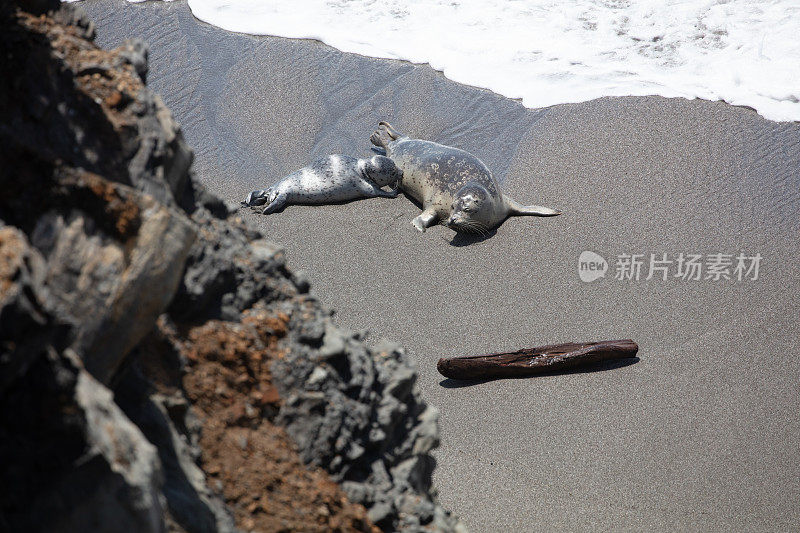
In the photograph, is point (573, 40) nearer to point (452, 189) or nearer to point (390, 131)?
point (390, 131)

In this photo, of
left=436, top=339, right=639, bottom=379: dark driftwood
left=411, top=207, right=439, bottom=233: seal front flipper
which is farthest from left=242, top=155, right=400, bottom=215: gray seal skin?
left=436, top=339, right=639, bottom=379: dark driftwood

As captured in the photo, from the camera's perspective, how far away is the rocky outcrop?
1.33m

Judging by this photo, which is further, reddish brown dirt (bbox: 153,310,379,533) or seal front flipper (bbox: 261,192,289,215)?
seal front flipper (bbox: 261,192,289,215)

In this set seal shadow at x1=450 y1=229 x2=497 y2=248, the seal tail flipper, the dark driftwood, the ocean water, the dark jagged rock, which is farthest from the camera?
the ocean water

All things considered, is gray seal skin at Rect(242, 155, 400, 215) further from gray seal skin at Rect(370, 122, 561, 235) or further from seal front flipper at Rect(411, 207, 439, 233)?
seal front flipper at Rect(411, 207, 439, 233)

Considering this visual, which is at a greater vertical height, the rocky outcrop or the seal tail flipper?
the rocky outcrop

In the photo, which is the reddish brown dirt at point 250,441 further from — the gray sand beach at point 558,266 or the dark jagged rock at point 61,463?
the gray sand beach at point 558,266

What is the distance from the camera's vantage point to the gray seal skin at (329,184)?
19.7ft

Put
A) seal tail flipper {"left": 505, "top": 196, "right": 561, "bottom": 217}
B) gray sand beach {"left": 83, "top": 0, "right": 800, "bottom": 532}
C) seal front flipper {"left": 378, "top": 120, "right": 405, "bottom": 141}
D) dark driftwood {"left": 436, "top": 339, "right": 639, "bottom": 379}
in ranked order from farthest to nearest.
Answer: seal front flipper {"left": 378, "top": 120, "right": 405, "bottom": 141}
seal tail flipper {"left": 505, "top": 196, "right": 561, "bottom": 217}
dark driftwood {"left": 436, "top": 339, "right": 639, "bottom": 379}
gray sand beach {"left": 83, "top": 0, "right": 800, "bottom": 532}

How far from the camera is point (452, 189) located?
592 cm

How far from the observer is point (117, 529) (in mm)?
1365

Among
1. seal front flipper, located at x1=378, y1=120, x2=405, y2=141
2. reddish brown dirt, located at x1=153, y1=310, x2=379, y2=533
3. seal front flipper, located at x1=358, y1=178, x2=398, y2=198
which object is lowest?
seal front flipper, located at x1=358, y1=178, x2=398, y2=198
